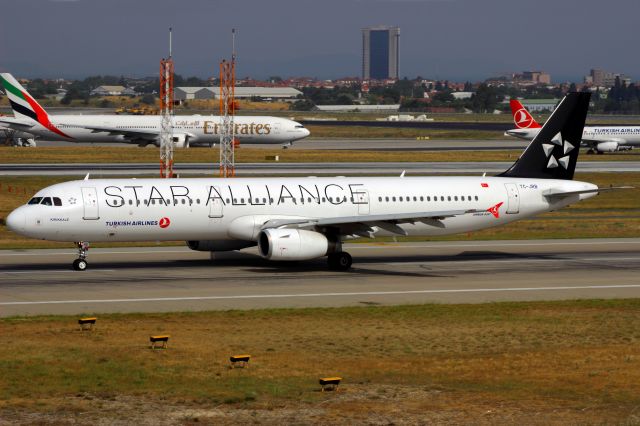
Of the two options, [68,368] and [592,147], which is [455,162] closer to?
[592,147]

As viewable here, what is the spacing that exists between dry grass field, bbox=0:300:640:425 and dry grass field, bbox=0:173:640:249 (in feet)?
75.1

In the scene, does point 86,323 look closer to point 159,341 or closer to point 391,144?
point 159,341

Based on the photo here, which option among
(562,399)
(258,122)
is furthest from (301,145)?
(562,399)

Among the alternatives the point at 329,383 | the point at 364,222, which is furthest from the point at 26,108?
the point at 329,383

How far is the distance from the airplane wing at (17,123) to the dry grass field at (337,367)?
97.3 meters

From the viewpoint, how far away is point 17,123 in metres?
126

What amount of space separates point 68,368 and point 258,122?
10357 centimetres

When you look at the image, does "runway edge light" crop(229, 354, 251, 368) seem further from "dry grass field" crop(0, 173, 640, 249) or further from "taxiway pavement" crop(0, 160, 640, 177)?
"taxiway pavement" crop(0, 160, 640, 177)

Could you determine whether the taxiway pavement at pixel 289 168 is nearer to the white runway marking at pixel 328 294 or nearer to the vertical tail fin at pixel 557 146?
the vertical tail fin at pixel 557 146

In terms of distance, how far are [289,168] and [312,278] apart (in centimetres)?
5336

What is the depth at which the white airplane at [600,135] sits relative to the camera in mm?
125375

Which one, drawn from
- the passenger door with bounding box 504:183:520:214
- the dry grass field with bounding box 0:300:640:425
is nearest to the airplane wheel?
the dry grass field with bounding box 0:300:640:425

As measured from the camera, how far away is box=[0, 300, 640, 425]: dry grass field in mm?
22500

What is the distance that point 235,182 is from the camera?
4681 centimetres
